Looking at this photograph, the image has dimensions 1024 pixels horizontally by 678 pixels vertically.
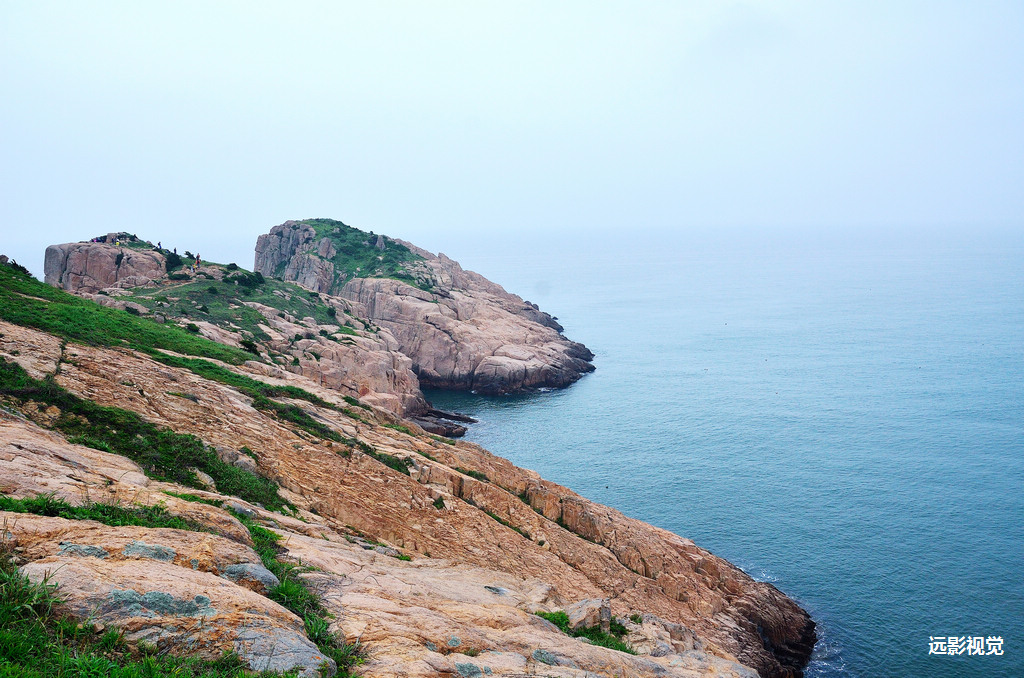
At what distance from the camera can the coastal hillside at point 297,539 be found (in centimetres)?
1174

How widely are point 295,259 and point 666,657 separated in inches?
4338

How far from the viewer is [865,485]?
5575cm

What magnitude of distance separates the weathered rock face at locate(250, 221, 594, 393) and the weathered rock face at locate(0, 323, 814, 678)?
5633 centimetres

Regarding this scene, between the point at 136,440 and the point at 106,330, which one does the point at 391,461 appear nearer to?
the point at 136,440

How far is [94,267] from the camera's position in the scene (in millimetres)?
71000

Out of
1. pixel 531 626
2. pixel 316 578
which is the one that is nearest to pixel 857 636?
pixel 531 626

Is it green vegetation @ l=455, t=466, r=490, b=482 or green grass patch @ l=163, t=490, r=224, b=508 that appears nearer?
green grass patch @ l=163, t=490, r=224, b=508

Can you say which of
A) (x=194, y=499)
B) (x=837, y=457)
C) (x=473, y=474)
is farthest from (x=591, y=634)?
(x=837, y=457)

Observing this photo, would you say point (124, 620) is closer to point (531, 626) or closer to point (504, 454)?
point (531, 626)

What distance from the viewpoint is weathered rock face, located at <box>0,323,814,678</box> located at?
608 inches

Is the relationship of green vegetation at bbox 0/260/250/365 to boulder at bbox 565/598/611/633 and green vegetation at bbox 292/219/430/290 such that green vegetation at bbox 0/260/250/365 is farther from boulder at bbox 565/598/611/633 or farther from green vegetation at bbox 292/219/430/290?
green vegetation at bbox 292/219/430/290

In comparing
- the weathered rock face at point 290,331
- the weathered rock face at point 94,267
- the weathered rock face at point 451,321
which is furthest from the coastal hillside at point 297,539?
the weathered rock face at point 451,321

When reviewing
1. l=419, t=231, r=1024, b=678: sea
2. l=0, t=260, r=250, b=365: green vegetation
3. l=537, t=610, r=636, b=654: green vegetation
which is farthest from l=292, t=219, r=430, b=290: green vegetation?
l=537, t=610, r=636, b=654: green vegetation

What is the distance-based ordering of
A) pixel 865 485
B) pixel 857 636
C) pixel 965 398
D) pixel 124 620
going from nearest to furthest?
pixel 124 620 < pixel 857 636 < pixel 865 485 < pixel 965 398
